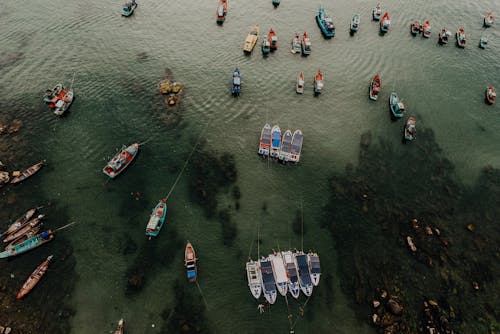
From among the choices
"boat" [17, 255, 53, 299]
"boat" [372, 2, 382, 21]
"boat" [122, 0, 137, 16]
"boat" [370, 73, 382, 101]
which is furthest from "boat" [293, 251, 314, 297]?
"boat" [122, 0, 137, 16]

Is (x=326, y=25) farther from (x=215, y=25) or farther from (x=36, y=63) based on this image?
(x=36, y=63)

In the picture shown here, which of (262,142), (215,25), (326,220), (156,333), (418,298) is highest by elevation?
(215,25)

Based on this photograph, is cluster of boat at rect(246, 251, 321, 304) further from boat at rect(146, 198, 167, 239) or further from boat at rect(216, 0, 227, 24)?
boat at rect(216, 0, 227, 24)

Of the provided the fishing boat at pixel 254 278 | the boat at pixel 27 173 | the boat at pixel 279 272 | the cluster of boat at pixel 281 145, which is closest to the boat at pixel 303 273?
the boat at pixel 279 272

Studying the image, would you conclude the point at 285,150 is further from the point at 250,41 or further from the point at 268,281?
the point at 250,41

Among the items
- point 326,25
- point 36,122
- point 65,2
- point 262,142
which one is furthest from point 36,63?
point 326,25

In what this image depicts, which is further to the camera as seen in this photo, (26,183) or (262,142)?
(262,142)
